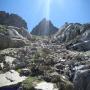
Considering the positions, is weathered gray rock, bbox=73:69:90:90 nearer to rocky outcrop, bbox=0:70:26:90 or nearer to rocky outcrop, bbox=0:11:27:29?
rocky outcrop, bbox=0:70:26:90

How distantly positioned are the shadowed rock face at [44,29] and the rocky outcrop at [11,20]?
48.7ft

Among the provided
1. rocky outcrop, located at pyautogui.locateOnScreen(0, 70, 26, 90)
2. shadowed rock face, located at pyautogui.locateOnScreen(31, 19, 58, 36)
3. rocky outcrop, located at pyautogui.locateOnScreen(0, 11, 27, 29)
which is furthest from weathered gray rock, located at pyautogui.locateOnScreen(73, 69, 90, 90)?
shadowed rock face, located at pyautogui.locateOnScreen(31, 19, 58, 36)

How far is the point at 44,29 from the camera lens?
476 feet

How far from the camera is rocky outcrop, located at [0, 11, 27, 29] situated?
117688 mm

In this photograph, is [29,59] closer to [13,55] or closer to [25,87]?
[13,55]

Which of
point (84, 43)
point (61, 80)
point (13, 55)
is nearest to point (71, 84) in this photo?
point (61, 80)

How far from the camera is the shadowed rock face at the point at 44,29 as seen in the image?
14062 centimetres

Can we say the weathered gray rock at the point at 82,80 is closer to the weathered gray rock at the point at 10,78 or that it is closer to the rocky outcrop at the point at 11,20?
the weathered gray rock at the point at 10,78

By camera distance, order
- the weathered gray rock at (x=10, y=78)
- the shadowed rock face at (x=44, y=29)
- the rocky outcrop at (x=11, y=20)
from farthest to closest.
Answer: the shadowed rock face at (x=44, y=29) < the rocky outcrop at (x=11, y=20) < the weathered gray rock at (x=10, y=78)

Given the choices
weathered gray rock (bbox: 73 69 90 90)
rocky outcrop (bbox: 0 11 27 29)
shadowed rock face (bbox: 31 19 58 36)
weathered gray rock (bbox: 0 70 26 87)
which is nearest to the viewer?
weathered gray rock (bbox: 73 69 90 90)

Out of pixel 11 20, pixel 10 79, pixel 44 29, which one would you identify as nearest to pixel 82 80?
pixel 10 79

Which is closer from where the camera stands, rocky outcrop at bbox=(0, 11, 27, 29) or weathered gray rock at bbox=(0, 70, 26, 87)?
weathered gray rock at bbox=(0, 70, 26, 87)

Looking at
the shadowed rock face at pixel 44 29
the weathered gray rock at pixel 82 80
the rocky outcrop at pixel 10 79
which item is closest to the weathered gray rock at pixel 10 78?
the rocky outcrop at pixel 10 79

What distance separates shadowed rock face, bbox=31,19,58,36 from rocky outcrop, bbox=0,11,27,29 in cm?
1484
